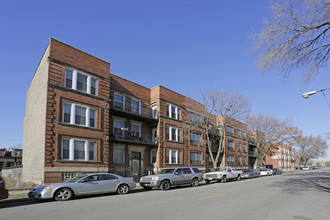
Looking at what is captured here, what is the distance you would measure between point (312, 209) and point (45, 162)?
15385mm

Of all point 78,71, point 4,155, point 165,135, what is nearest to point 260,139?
point 165,135

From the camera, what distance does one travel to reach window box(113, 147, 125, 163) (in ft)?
75.3

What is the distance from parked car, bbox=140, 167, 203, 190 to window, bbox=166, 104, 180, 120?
1066 centimetres

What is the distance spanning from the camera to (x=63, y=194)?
11.5 meters

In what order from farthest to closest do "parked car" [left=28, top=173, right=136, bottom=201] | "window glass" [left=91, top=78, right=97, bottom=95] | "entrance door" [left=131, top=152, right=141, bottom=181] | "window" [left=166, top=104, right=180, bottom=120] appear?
"window" [left=166, top=104, right=180, bottom=120]
"entrance door" [left=131, top=152, right=141, bottom=181]
"window glass" [left=91, top=78, right=97, bottom=95]
"parked car" [left=28, top=173, right=136, bottom=201]

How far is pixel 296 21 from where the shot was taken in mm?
9312

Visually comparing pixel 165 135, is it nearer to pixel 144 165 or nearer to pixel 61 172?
pixel 144 165

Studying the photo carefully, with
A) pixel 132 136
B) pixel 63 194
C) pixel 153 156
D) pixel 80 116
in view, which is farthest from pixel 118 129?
pixel 63 194

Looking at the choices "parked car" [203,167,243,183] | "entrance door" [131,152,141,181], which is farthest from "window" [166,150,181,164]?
"parked car" [203,167,243,183]

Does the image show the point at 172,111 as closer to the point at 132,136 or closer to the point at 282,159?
the point at 132,136

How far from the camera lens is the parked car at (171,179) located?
15844 millimetres

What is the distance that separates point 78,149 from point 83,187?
726 cm

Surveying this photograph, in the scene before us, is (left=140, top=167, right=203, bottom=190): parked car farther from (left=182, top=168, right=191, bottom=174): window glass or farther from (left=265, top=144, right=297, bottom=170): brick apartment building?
(left=265, top=144, right=297, bottom=170): brick apartment building

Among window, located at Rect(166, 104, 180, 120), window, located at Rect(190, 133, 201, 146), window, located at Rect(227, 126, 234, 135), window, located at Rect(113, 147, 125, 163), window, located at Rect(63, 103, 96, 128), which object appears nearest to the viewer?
window, located at Rect(63, 103, 96, 128)
